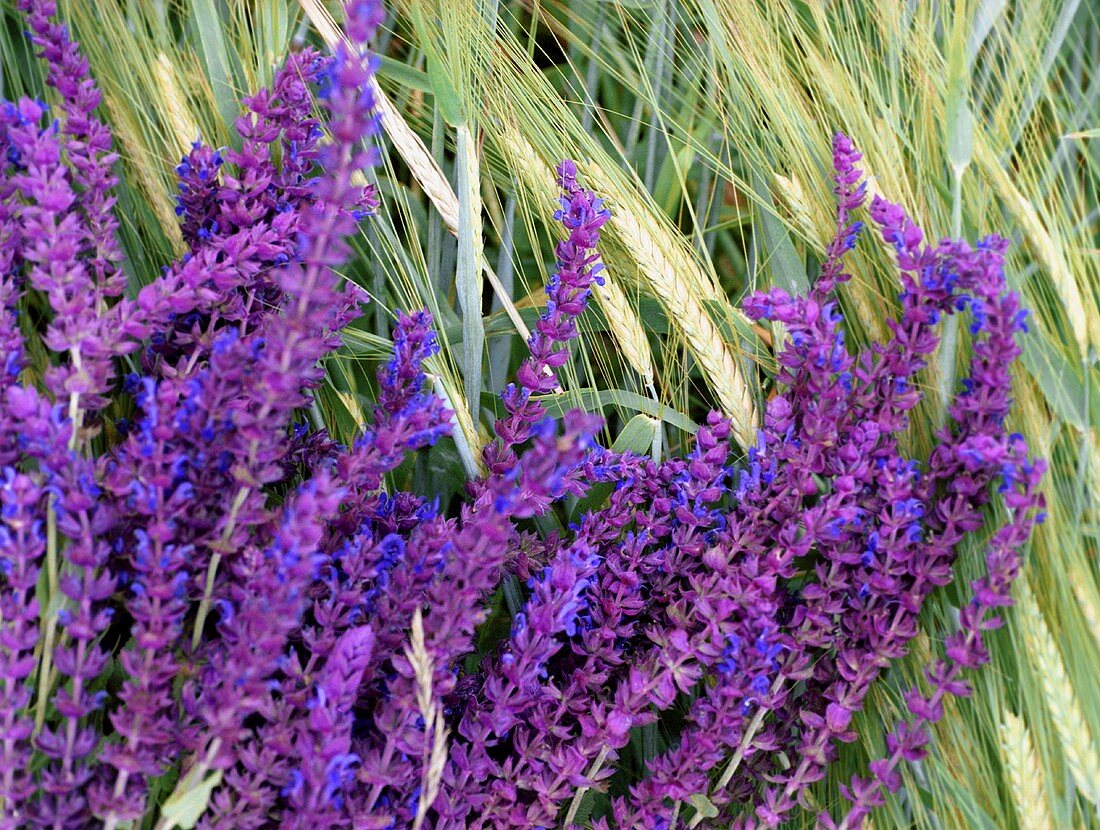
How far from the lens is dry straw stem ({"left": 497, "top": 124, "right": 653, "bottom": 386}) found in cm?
79

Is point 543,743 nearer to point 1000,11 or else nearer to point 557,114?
point 557,114

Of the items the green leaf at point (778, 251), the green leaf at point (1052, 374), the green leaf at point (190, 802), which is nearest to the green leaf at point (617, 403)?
the green leaf at point (778, 251)

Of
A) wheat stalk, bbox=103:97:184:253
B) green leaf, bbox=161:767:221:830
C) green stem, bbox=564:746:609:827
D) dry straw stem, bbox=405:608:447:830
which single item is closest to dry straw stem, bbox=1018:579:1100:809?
green stem, bbox=564:746:609:827

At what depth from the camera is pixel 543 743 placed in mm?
680

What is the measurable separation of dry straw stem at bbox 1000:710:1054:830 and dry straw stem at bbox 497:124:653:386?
1.20 feet

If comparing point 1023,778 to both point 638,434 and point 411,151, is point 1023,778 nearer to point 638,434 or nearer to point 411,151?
point 638,434

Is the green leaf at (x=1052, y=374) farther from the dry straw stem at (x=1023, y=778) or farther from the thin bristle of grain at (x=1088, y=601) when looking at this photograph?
the dry straw stem at (x=1023, y=778)

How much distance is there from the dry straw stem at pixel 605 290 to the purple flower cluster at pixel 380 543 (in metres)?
0.05

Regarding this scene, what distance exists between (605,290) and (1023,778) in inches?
18.3

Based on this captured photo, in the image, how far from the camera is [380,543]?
675 mm

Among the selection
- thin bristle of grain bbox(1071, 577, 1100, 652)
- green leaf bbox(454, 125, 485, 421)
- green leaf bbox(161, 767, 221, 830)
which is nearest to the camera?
green leaf bbox(161, 767, 221, 830)

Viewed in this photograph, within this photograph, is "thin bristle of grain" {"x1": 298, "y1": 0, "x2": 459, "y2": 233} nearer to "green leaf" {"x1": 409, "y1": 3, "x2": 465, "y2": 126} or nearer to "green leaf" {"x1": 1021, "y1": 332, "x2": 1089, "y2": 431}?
"green leaf" {"x1": 409, "y1": 3, "x2": 465, "y2": 126}

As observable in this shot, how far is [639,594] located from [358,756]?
25 centimetres

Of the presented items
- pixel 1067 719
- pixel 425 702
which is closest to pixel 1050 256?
pixel 1067 719
